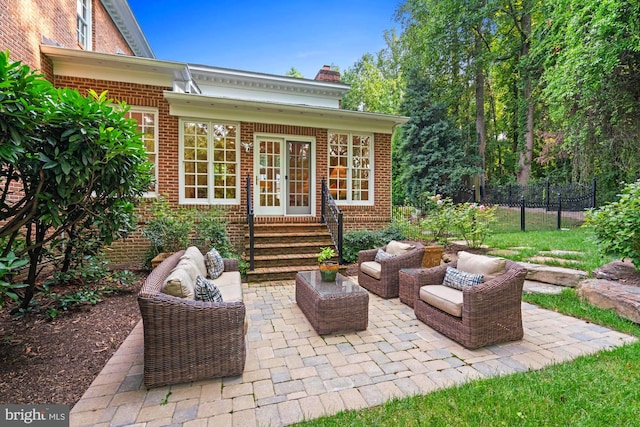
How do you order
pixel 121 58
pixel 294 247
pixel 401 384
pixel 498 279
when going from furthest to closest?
Result: pixel 294 247, pixel 121 58, pixel 498 279, pixel 401 384

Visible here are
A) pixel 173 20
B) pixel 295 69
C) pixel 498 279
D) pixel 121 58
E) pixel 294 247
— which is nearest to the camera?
pixel 498 279

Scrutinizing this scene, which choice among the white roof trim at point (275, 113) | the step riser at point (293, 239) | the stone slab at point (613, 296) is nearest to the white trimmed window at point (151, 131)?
the white roof trim at point (275, 113)

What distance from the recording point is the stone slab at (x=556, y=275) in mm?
4723

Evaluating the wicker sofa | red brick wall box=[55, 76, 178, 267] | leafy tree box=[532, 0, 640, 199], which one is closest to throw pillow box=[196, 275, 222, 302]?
the wicker sofa

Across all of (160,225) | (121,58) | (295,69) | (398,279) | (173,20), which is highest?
(295,69)

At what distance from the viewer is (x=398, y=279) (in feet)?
15.6

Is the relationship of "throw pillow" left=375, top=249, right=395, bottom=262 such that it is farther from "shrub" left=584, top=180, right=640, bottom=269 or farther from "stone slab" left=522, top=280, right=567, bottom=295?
"shrub" left=584, top=180, right=640, bottom=269

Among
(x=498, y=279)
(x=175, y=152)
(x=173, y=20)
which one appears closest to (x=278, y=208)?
(x=175, y=152)

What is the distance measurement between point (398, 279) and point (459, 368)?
2033 mm

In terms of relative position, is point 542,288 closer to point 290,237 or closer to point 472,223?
point 472,223

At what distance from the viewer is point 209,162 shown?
283 inches

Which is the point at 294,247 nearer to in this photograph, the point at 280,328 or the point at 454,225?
the point at 280,328

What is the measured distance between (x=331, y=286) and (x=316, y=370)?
1268mm

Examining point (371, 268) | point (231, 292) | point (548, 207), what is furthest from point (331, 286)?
point (548, 207)
